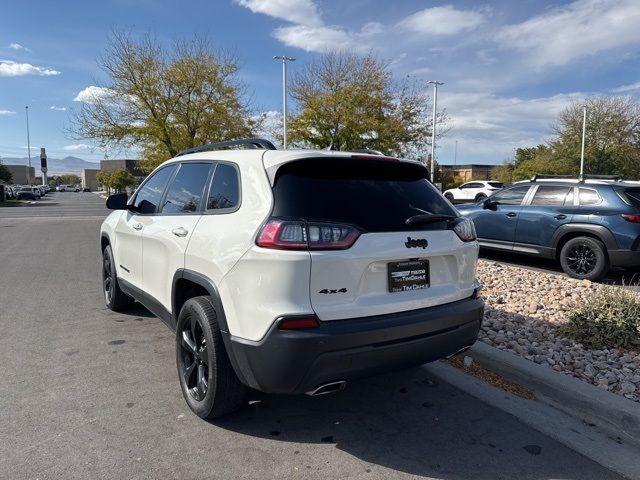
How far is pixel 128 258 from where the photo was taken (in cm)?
474

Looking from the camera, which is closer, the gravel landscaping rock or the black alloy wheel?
the black alloy wheel

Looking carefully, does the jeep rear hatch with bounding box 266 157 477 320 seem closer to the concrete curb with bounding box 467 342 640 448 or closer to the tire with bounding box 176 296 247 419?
the tire with bounding box 176 296 247 419

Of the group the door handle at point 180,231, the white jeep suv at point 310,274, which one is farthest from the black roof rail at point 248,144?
the door handle at point 180,231

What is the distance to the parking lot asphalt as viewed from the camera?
2729 mm

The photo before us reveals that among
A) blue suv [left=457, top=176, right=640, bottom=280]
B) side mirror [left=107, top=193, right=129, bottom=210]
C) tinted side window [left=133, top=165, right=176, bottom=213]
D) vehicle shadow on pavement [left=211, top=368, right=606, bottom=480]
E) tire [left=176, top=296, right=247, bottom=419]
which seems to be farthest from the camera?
blue suv [left=457, top=176, right=640, bottom=280]

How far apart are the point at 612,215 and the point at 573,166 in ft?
128

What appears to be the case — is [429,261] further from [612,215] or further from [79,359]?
[612,215]

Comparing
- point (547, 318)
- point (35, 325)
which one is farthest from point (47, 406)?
point (547, 318)

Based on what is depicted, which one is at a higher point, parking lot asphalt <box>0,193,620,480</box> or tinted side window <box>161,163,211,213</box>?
tinted side window <box>161,163,211,213</box>

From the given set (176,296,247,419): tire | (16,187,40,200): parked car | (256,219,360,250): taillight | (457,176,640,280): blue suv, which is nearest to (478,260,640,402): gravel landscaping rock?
(457,176,640,280): blue suv

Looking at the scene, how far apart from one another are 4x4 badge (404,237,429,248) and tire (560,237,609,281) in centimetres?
594

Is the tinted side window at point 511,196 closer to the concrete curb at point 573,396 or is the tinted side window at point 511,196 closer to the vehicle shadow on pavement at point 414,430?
the concrete curb at point 573,396

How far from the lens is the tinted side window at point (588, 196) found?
7.81 m

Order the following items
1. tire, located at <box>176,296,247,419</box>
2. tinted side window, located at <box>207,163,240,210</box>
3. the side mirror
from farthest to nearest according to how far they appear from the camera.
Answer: the side mirror → tinted side window, located at <box>207,163,240,210</box> → tire, located at <box>176,296,247,419</box>
